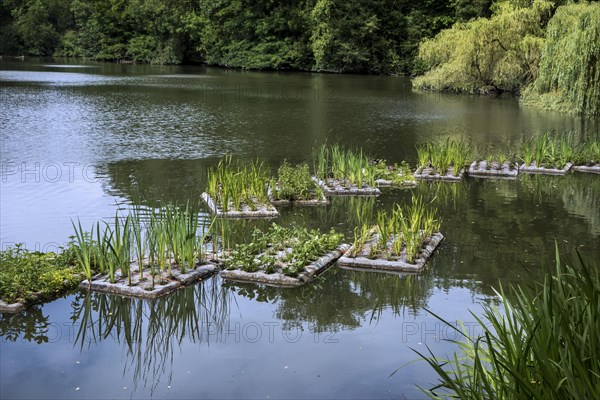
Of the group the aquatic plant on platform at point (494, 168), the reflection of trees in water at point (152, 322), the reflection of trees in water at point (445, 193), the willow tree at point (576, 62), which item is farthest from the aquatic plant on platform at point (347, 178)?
the willow tree at point (576, 62)

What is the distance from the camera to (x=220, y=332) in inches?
207

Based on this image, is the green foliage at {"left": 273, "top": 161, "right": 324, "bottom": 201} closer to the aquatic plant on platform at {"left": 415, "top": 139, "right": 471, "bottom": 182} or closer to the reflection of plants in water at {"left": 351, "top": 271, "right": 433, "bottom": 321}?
the aquatic plant on platform at {"left": 415, "top": 139, "right": 471, "bottom": 182}

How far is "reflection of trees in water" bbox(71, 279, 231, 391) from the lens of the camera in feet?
15.5

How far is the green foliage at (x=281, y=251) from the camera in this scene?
6.48 metres

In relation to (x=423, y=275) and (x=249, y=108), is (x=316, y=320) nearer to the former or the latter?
(x=423, y=275)

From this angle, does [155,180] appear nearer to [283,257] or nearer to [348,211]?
[348,211]

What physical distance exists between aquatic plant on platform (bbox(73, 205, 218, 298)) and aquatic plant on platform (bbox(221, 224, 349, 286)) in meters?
0.32

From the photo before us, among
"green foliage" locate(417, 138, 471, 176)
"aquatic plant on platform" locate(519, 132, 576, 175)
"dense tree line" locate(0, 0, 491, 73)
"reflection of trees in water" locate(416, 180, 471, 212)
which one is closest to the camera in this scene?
"reflection of trees in water" locate(416, 180, 471, 212)

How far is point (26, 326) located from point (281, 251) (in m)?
2.66

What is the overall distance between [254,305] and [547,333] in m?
3.15

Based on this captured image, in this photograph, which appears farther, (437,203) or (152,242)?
(437,203)

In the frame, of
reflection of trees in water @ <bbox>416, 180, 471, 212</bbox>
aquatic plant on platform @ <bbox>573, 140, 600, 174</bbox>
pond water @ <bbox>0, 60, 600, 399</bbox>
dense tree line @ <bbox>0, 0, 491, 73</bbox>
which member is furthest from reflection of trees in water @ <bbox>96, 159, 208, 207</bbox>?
dense tree line @ <bbox>0, 0, 491, 73</bbox>

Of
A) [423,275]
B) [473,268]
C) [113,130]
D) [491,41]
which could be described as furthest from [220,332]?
[491,41]

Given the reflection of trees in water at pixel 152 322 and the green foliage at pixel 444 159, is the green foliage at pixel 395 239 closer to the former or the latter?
the reflection of trees in water at pixel 152 322
